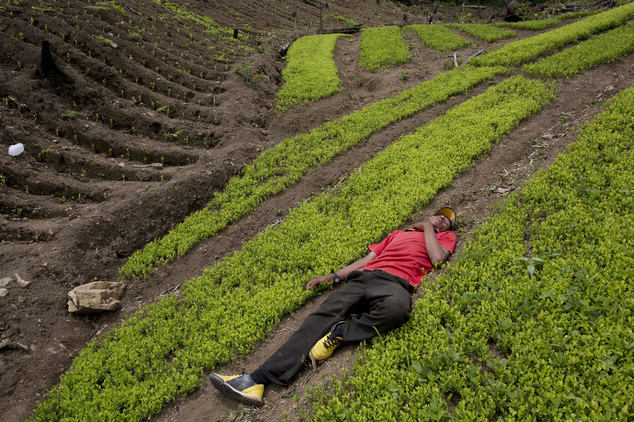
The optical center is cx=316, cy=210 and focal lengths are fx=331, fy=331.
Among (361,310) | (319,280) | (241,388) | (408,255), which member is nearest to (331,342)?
(361,310)

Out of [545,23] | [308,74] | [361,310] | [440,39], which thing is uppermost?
[545,23]

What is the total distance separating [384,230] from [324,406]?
439 cm

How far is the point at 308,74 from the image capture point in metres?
18.2

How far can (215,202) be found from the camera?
999 centimetres

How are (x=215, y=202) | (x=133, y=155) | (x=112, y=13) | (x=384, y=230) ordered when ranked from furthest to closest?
(x=112, y=13), (x=133, y=155), (x=215, y=202), (x=384, y=230)

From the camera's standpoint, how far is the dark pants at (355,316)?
5032 millimetres

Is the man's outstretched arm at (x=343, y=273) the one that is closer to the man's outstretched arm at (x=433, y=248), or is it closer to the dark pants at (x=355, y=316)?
the dark pants at (x=355, y=316)

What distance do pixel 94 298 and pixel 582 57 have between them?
19302 millimetres

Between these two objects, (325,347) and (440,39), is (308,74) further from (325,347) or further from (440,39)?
(325,347)

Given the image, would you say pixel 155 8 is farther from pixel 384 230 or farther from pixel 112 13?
pixel 384 230

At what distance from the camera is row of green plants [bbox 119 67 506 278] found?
338 inches

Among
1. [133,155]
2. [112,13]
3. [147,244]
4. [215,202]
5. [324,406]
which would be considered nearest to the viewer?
[324,406]

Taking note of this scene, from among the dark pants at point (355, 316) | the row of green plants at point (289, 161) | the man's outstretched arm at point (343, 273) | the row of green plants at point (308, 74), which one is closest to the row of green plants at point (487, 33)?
the row of green plants at point (289, 161)

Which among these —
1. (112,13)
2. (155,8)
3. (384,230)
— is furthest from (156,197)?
(155,8)
